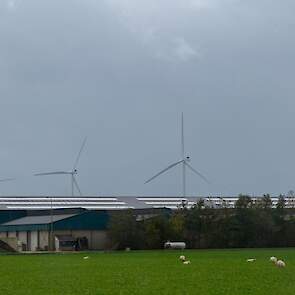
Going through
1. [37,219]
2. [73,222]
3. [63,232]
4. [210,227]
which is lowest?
[63,232]

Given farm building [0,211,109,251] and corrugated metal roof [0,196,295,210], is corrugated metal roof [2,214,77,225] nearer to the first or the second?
farm building [0,211,109,251]

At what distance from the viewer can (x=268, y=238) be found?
111m

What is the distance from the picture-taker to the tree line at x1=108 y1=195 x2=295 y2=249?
10556cm

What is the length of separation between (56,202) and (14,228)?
21979mm

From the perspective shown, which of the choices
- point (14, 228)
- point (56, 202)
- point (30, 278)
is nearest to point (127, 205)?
point (56, 202)

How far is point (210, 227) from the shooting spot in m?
109

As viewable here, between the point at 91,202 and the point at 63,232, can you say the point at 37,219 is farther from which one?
the point at 91,202

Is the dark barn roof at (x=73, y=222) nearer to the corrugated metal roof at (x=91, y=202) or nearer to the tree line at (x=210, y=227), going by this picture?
the tree line at (x=210, y=227)

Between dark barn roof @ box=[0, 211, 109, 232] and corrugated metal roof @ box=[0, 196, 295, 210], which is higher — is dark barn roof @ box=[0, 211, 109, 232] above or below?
below

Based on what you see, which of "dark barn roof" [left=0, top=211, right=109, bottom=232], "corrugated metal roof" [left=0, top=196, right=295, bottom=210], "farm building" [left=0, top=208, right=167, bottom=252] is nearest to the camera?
"farm building" [left=0, top=208, right=167, bottom=252]

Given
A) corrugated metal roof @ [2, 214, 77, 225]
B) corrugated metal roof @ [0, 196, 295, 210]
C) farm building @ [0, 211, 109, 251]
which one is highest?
corrugated metal roof @ [0, 196, 295, 210]

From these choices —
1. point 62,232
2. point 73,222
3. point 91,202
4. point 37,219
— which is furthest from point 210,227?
point 91,202

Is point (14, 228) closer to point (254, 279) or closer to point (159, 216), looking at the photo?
point (159, 216)

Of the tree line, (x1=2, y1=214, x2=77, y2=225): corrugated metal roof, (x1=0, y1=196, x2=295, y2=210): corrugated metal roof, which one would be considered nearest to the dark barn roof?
(x1=2, y1=214, x2=77, y2=225): corrugated metal roof
